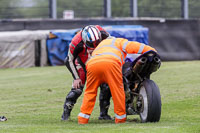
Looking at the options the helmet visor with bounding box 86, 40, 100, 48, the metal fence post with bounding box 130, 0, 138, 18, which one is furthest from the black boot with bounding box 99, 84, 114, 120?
the metal fence post with bounding box 130, 0, 138, 18

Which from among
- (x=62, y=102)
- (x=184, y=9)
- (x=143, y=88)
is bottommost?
(x=62, y=102)

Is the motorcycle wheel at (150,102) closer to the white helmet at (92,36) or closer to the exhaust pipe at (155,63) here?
the exhaust pipe at (155,63)

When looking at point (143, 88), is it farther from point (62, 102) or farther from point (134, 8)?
point (134, 8)

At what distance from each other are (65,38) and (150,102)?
12021 millimetres

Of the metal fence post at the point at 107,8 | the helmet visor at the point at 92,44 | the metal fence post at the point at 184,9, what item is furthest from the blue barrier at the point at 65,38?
the helmet visor at the point at 92,44

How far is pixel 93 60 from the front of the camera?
23.0 ft

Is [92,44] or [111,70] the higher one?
[92,44]

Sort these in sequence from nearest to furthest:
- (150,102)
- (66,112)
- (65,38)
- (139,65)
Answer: (150,102)
(139,65)
(66,112)
(65,38)

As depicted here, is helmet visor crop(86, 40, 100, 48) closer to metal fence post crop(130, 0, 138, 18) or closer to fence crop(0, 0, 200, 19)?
fence crop(0, 0, 200, 19)

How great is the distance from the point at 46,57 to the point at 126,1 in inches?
270

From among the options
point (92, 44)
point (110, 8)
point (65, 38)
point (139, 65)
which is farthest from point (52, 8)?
point (139, 65)

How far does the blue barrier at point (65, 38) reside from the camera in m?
18.6

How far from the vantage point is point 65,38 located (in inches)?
731

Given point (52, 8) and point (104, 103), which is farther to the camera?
point (52, 8)
